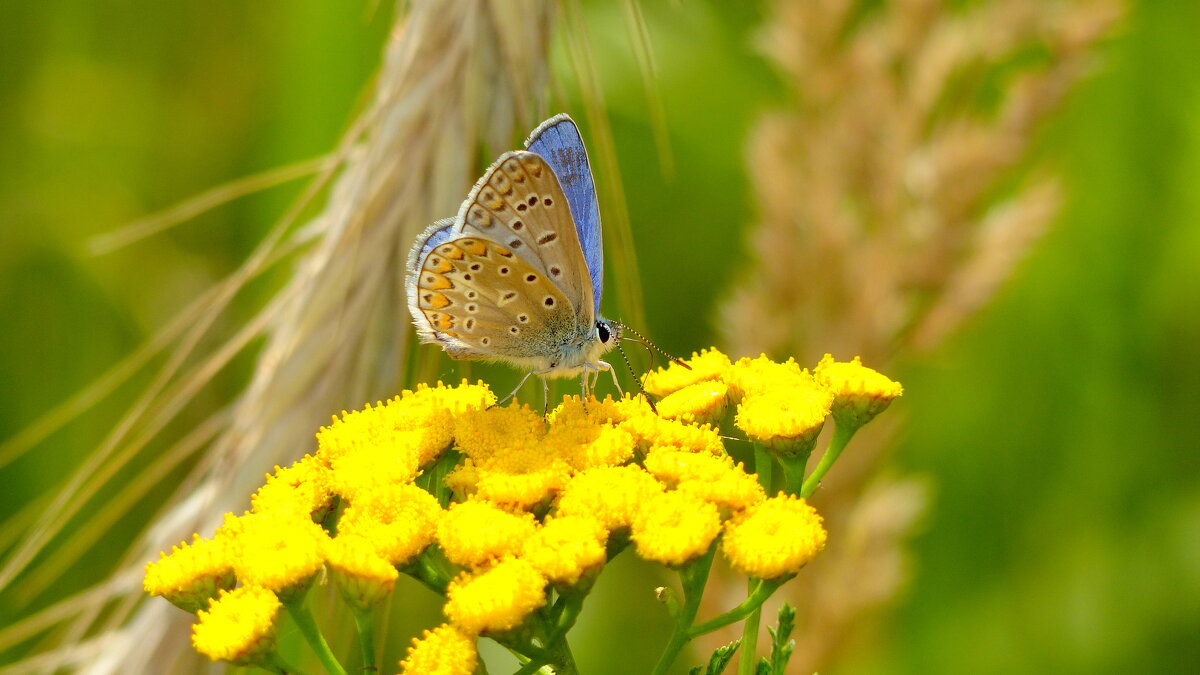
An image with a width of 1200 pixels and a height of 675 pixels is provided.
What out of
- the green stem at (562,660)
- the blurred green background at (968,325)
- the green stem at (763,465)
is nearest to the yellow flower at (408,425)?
the green stem at (562,660)

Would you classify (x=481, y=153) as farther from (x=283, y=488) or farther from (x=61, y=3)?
(x=61, y=3)

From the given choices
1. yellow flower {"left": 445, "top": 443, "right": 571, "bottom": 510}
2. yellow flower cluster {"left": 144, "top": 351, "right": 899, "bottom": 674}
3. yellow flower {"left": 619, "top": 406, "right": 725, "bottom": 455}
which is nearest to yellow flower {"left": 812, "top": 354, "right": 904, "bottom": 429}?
yellow flower cluster {"left": 144, "top": 351, "right": 899, "bottom": 674}

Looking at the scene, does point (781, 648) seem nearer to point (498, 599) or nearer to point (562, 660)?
point (562, 660)

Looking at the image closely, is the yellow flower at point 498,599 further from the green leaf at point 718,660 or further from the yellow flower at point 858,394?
the yellow flower at point 858,394

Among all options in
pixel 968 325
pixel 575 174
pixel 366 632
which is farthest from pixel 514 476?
pixel 968 325

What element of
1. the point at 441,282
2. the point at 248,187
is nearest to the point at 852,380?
the point at 441,282

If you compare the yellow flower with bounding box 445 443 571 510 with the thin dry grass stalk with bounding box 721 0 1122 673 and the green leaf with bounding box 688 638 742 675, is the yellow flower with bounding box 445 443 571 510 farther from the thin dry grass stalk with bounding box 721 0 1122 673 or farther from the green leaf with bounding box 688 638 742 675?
the thin dry grass stalk with bounding box 721 0 1122 673
